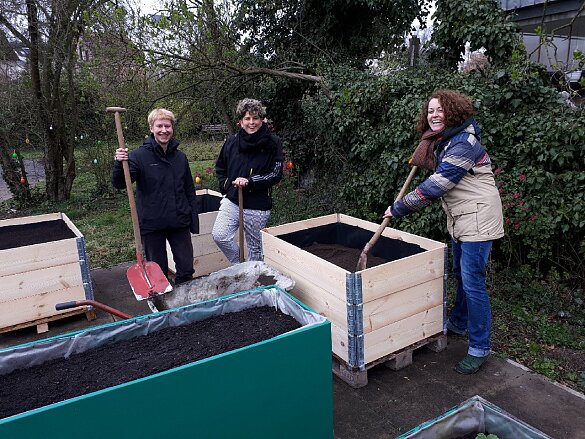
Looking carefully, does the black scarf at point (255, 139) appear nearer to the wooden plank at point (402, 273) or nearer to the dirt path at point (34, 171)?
the wooden plank at point (402, 273)

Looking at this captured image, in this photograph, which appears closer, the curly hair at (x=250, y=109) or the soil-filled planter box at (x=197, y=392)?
the soil-filled planter box at (x=197, y=392)

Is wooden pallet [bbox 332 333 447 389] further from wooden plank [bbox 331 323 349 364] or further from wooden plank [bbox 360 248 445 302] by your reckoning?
wooden plank [bbox 360 248 445 302]

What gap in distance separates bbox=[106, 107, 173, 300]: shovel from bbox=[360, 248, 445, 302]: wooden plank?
1411mm

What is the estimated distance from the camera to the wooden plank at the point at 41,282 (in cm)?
368

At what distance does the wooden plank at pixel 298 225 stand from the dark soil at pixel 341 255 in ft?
0.59

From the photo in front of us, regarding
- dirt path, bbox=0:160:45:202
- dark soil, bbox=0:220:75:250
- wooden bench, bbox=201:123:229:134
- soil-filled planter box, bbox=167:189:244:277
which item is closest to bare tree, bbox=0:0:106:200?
dirt path, bbox=0:160:45:202

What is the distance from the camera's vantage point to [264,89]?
7637 millimetres

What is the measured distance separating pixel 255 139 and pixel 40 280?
2.08m

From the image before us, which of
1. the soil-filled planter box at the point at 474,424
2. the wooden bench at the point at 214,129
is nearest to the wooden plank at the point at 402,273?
the soil-filled planter box at the point at 474,424

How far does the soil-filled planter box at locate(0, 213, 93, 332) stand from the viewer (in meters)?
3.67

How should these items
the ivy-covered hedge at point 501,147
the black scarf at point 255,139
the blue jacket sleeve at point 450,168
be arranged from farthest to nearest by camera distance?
the ivy-covered hedge at point 501,147, the black scarf at point 255,139, the blue jacket sleeve at point 450,168

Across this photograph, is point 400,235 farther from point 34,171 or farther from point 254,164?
point 34,171

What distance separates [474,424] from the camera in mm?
1839

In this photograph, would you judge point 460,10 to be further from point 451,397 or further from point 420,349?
point 451,397
